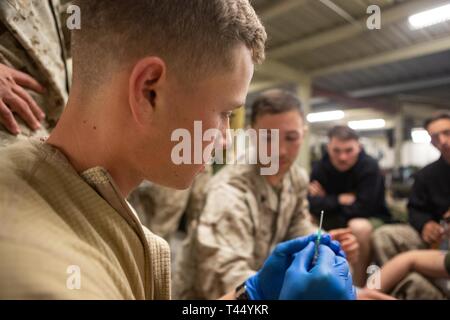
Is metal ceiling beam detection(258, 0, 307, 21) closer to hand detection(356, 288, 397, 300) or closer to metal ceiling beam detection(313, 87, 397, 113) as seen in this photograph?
hand detection(356, 288, 397, 300)

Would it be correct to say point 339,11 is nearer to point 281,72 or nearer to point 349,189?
point 281,72

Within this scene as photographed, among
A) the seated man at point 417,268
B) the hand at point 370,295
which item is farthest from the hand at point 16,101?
the seated man at point 417,268

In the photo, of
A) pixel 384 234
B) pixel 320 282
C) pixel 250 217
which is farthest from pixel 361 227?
pixel 320 282

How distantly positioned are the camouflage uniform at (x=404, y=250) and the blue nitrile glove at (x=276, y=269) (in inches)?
26.5

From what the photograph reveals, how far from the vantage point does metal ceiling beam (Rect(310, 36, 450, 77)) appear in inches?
28.0

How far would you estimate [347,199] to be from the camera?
1.72 m

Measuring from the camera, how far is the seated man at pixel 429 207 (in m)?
0.99

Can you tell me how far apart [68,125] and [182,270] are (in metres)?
0.94

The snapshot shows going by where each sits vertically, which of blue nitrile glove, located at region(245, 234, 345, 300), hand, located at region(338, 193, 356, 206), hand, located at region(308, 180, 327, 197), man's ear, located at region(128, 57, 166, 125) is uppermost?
man's ear, located at region(128, 57, 166, 125)

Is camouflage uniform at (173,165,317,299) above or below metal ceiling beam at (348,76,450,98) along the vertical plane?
below

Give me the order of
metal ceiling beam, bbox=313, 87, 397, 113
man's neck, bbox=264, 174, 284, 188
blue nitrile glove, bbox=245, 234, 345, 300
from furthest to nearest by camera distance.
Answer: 1. metal ceiling beam, bbox=313, 87, 397, 113
2. man's neck, bbox=264, 174, 284, 188
3. blue nitrile glove, bbox=245, 234, 345, 300

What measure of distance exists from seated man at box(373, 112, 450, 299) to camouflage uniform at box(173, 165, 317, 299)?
0.40 m

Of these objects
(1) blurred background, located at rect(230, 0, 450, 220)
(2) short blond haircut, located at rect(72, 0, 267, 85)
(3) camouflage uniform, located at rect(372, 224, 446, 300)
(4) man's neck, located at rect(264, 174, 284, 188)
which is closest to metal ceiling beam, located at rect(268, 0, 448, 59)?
(1) blurred background, located at rect(230, 0, 450, 220)

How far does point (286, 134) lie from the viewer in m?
1.32
